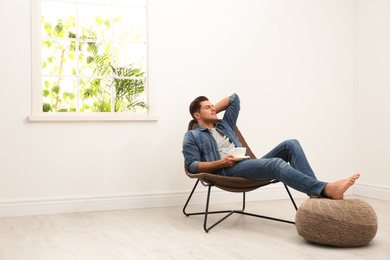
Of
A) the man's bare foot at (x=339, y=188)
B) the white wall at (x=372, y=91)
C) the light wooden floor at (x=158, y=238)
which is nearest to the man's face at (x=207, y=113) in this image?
the light wooden floor at (x=158, y=238)

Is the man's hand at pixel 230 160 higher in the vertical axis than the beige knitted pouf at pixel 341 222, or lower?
higher

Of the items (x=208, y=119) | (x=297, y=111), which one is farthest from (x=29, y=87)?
(x=297, y=111)

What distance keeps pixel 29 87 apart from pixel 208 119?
61.4 inches

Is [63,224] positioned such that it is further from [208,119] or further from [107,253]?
[208,119]

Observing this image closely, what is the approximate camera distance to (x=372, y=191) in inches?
193

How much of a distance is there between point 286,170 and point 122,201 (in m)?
1.77

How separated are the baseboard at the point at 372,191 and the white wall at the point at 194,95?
209mm

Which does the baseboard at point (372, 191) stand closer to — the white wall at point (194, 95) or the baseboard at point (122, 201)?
the white wall at point (194, 95)

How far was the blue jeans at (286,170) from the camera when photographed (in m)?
2.97

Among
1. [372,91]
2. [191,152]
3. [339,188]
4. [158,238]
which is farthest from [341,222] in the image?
[372,91]

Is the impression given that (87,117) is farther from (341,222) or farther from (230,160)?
(341,222)

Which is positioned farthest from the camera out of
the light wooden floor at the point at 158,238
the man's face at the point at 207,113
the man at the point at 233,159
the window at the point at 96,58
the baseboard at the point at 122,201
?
the window at the point at 96,58

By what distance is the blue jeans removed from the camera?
2.97m

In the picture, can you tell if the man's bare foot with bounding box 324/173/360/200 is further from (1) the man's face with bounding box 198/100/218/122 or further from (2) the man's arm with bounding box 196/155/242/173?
(1) the man's face with bounding box 198/100/218/122
